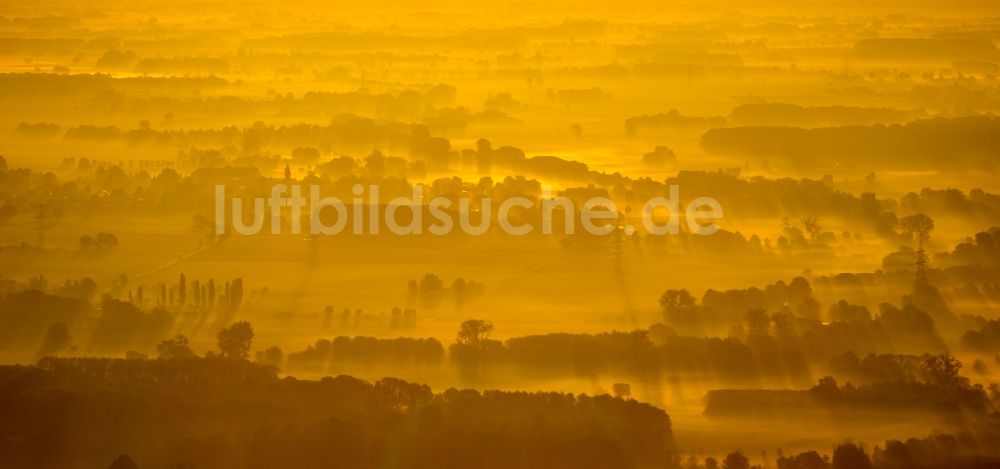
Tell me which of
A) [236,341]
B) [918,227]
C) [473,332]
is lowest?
[236,341]

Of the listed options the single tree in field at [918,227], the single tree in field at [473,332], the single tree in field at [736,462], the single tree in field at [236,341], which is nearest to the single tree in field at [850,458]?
the single tree in field at [736,462]

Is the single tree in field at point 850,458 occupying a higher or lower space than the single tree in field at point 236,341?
lower

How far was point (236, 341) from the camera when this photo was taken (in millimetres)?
23906

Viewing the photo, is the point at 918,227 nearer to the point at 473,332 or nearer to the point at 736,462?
the point at 473,332

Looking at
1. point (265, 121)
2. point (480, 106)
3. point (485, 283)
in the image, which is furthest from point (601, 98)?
point (485, 283)

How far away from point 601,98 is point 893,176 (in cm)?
1650

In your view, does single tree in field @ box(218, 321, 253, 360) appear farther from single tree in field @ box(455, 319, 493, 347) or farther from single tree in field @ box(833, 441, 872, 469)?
single tree in field @ box(833, 441, 872, 469)

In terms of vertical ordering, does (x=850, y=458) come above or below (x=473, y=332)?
below

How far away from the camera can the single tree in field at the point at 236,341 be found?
23.7m

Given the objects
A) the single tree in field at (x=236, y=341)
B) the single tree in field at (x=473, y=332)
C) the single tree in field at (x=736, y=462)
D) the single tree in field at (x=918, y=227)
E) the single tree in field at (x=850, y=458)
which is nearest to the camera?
the single tree in field at (x=850, y=458)

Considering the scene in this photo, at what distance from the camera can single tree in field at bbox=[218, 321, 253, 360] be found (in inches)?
933

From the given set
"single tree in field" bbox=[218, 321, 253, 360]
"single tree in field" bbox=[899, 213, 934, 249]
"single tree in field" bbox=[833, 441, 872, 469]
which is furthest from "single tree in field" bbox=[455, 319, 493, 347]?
"single tree in field" bbox=[899, 213, 934, 249]

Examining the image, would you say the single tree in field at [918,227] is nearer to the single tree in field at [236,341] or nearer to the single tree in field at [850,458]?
the single tree in field at [850,458]

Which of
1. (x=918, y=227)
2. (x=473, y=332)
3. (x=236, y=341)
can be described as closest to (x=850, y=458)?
(x=473, y=332)
